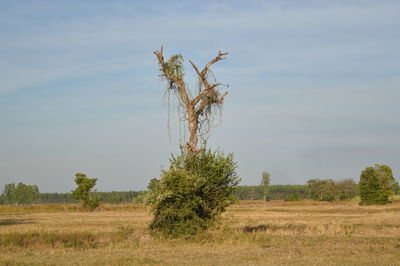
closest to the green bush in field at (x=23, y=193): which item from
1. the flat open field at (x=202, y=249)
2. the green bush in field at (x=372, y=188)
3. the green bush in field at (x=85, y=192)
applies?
the green bush in field at (x=85, y=192)

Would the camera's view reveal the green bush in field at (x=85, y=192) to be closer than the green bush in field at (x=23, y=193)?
Yes

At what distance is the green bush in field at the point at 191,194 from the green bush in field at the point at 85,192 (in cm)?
5055

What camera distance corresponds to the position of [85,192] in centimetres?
7338

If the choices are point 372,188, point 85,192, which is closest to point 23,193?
point 85,192

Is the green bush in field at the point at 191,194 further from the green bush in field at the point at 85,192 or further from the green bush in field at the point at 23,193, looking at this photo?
the green bush in field at the point at 23,193

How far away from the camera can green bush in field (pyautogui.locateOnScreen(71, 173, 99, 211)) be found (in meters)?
72.8

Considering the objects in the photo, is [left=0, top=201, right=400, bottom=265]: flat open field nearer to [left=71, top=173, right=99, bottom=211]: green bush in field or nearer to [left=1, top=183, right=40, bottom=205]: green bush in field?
[left=71, top=173, right=99, bottom=211]: green bush in field

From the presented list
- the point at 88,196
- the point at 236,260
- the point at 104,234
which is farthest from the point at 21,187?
the point at 236,260

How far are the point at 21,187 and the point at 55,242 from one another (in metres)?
140

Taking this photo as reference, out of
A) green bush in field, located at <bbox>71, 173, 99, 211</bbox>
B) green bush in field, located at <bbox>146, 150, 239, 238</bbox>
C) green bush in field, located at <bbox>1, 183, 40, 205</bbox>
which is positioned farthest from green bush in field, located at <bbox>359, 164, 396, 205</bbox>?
green bush in field, located at <bbox>1, 183, 40, 205</bbox>

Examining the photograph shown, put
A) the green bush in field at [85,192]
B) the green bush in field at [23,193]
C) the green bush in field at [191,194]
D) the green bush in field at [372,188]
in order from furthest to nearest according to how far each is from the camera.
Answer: the green bush in field at [23,193], the green bush in field at [372,188], the green bush in field at [85,192], the green bush in field at [191,194]

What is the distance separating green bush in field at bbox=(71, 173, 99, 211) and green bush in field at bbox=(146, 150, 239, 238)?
50.6 metres

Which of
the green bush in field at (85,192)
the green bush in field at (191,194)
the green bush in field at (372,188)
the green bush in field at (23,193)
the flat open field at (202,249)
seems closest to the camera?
the flat open field at (202,249)

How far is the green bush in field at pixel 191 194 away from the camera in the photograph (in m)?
23.4
